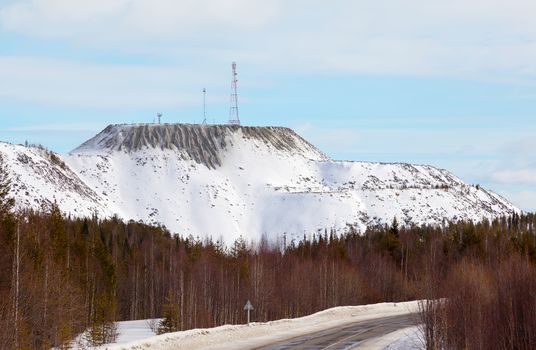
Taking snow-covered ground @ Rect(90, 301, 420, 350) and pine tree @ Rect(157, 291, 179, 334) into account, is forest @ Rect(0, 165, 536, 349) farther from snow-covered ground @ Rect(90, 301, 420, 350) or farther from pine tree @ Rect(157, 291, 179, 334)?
snow-covered ground @ Rect(90, 301, 420, 350)

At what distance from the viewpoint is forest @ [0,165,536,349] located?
112 feet

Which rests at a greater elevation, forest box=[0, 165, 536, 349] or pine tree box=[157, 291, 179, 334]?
forest box=[0, 165, 536, 349]

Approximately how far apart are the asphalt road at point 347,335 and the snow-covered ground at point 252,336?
995 mm

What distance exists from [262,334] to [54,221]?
20.8 meters

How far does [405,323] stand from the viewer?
210ft

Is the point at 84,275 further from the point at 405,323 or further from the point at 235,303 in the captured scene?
the point at 405,323

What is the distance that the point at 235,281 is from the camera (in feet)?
312

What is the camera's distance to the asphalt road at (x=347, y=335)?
4569 cm

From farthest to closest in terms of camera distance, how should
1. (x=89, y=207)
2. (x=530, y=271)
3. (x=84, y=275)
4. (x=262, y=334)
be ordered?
(x=89, y=207), (x=84, y=275), (x=262, y=334), (x=530, y=271)

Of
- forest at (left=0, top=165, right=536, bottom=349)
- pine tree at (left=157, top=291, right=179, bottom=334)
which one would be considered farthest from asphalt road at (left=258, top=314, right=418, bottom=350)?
pine tree at (left=157, top=291, right=179, bottom=334)

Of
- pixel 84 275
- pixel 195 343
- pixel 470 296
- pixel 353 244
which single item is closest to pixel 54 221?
pixel 84 275

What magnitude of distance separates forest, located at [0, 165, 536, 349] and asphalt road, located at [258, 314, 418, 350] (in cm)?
490

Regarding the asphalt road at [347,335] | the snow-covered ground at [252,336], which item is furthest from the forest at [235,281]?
the asphalt road at [347,335]

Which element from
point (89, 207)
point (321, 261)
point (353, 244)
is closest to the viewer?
point (321, 261)
